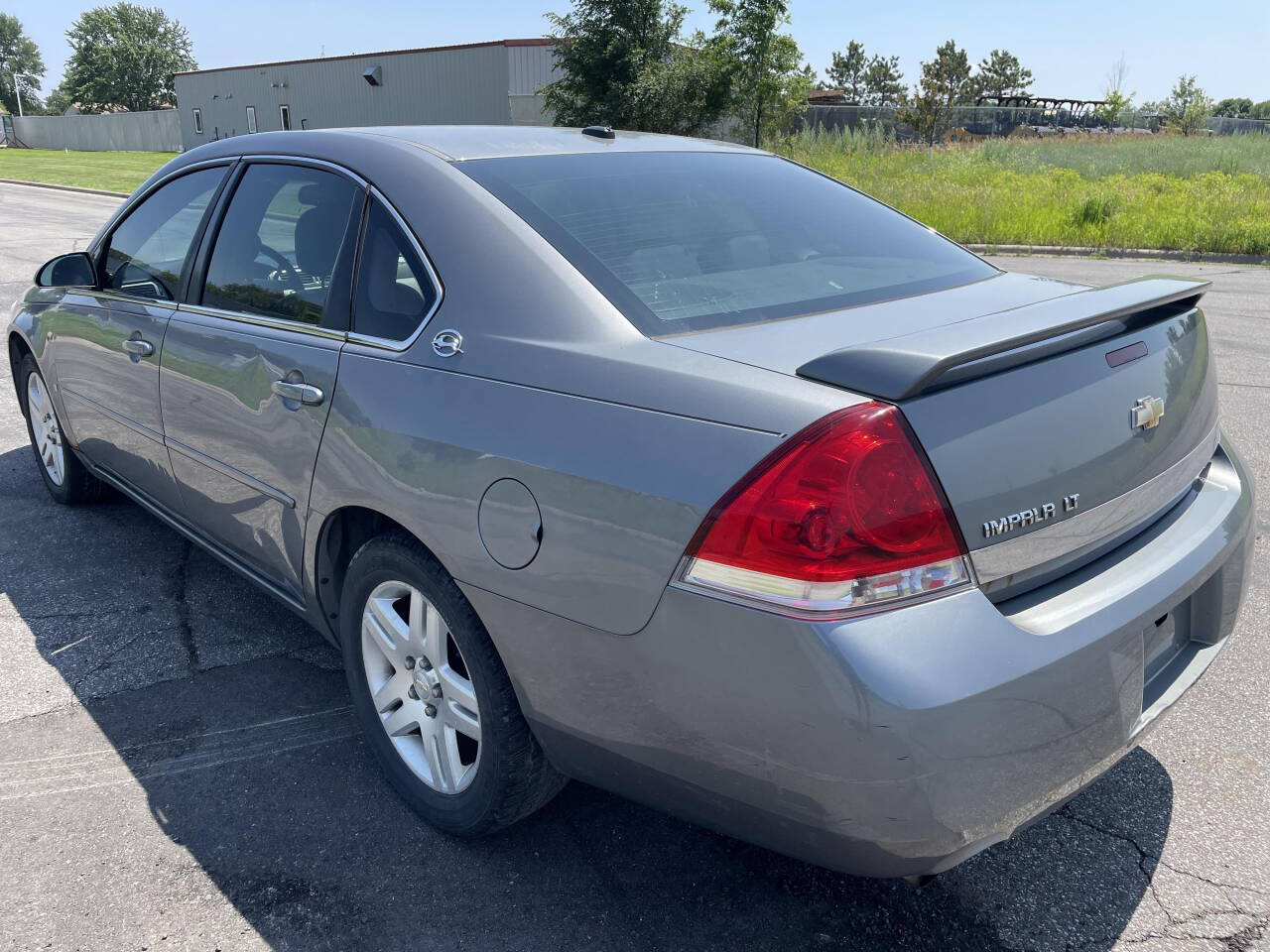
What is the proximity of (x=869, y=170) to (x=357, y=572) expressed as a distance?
72.8ft

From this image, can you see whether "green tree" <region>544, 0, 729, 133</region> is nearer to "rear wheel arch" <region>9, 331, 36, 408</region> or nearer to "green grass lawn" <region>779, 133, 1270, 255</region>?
"green grass lawn" <region>779, 133, 1270, 255</region>

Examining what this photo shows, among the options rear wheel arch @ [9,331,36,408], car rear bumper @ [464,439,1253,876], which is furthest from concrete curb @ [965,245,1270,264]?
car rear bumper @ [464,439,1253,876]

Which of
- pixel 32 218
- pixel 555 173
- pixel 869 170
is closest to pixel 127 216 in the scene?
pixel 555 173

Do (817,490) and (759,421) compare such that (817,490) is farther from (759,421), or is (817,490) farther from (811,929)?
(811,929)

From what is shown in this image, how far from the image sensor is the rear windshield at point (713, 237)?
233cm

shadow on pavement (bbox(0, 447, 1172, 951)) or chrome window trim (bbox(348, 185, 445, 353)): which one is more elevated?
chrome window trim (bbox(348, 185, 445, 353))

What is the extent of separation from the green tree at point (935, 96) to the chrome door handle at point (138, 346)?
1434 inches

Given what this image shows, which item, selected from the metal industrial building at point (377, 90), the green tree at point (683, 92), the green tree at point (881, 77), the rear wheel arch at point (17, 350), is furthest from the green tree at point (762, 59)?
the green tree at point (881, 77)

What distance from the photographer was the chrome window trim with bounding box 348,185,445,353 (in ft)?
8.01

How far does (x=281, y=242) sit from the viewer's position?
309cm

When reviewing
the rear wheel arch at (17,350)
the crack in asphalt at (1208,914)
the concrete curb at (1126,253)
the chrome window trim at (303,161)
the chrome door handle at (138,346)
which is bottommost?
the crack in asphalt at (1208,914)

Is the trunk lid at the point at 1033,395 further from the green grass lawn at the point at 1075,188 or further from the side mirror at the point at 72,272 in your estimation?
the green grass lawn at the point at 1075,188

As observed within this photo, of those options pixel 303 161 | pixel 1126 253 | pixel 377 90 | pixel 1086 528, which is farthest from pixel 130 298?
pixel 377 90

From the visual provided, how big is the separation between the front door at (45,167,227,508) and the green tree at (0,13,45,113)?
445 feet
